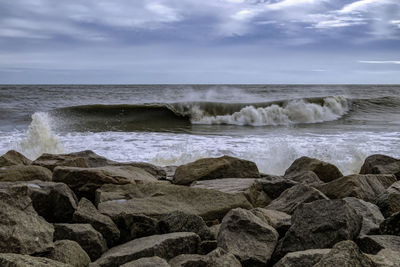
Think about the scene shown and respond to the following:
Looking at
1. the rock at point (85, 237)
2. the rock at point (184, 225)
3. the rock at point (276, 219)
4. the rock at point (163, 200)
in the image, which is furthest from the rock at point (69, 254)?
the rock at point (276, 219)

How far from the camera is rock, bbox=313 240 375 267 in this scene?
5.13 ft

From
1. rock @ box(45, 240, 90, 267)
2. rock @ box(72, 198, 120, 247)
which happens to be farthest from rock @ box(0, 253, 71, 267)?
rock @ box(72, 198, 120, 247)

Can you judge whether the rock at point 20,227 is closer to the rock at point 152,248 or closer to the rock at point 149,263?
the rock at point 152,248

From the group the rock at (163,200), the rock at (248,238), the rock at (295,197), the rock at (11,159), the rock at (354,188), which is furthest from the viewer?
the rock at (11,159)

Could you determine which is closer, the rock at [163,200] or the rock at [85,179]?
the rock at [163,200]

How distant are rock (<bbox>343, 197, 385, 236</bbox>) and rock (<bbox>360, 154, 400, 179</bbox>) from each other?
2.02 m

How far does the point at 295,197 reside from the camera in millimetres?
3240

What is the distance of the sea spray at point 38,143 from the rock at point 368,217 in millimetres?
5686

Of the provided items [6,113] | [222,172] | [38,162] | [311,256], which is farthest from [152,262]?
[6,113]

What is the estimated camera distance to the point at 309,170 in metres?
4.56

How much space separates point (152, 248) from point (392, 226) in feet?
4.31

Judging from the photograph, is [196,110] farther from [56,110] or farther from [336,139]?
[336,139]

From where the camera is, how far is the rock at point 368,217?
2.49 meters

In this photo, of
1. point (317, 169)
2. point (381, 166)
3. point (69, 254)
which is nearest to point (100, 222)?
A: point (69, 254)
